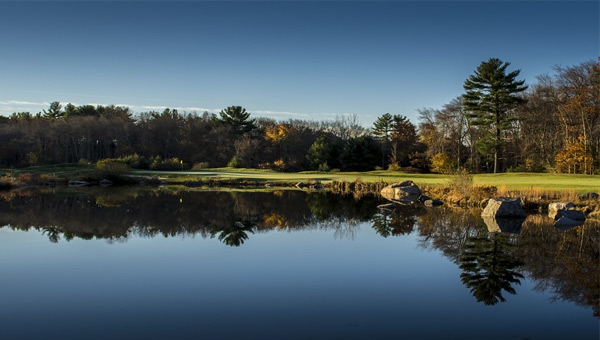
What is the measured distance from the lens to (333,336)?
Answer: 6555 millimetres

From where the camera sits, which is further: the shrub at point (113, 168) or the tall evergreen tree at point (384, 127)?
the tall evergreen tree at point (384, 127)

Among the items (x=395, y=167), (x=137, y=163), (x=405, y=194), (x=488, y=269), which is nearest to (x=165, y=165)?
(x=137, y=163)

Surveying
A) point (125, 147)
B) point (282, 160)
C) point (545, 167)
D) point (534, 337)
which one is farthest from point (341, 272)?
point (125, 147)

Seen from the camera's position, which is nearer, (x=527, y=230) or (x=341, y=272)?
(x=341, y=272)

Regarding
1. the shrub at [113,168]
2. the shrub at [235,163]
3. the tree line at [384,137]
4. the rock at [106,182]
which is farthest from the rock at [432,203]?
the shrub at [235,163]

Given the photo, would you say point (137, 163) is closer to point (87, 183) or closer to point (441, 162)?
point (87, 183)

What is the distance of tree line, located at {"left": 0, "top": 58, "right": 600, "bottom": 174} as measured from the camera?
4022 cm

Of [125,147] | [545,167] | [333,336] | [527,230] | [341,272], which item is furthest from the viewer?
[125,147]

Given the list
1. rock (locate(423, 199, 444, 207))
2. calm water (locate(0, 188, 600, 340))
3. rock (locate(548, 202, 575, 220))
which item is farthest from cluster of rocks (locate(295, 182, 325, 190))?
rock (locate(548, 202, 575, 220))

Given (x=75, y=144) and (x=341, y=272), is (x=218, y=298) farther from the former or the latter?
(x=75, y=144)

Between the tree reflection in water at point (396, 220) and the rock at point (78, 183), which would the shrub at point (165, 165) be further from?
the tree reflection in water at point (396, 220)

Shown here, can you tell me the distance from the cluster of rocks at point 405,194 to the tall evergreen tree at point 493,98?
16845mm

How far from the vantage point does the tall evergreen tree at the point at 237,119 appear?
61.1m

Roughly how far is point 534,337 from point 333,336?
2791 millimetres
